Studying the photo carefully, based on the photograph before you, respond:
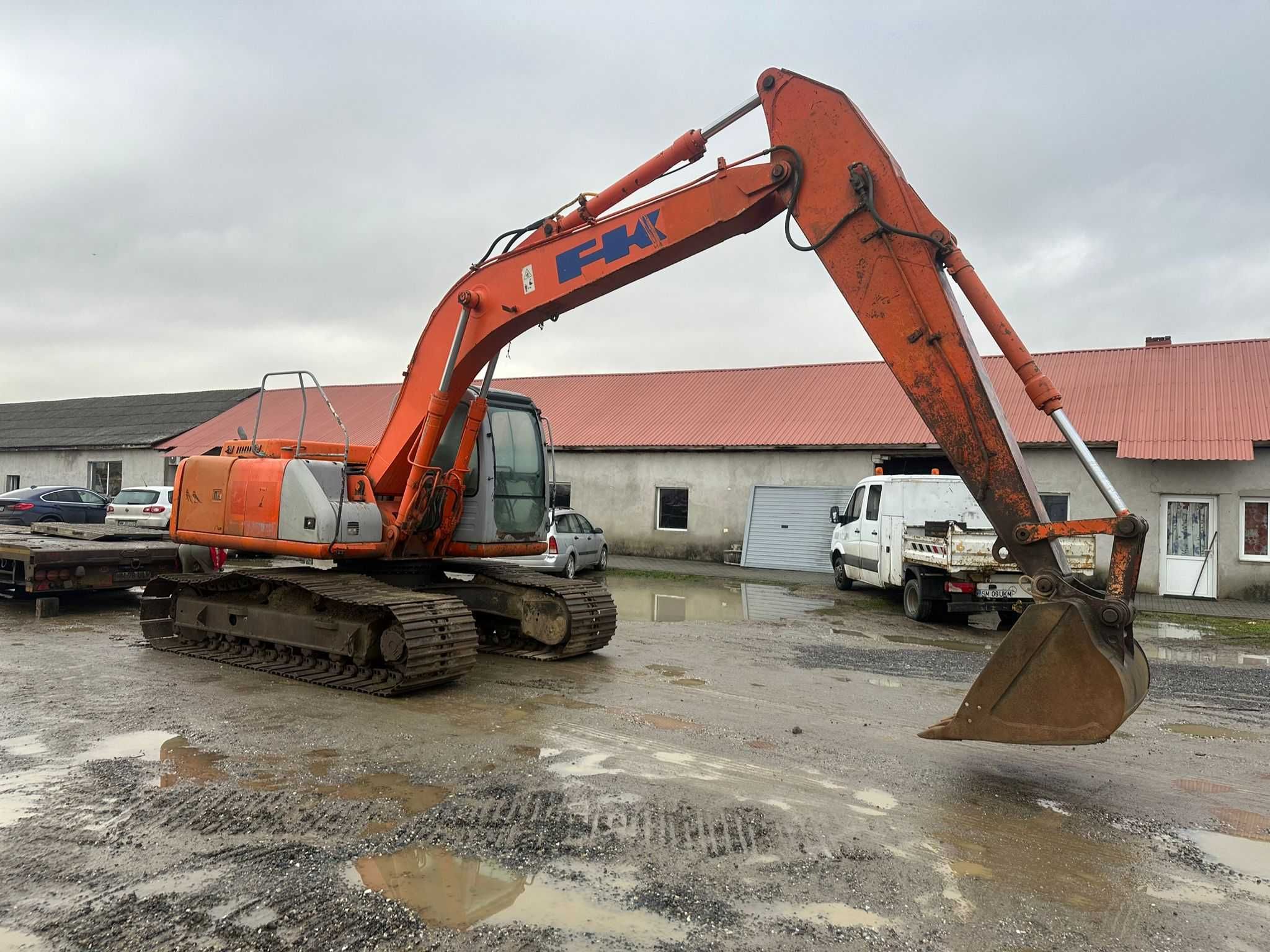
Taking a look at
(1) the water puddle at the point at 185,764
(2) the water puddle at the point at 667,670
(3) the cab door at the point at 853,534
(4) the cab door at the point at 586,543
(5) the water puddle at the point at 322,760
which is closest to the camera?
(1) the water puddle at the point at 185,764

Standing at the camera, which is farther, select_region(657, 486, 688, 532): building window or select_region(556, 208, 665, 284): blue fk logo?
select_region(657, 486, 688, 532): building window

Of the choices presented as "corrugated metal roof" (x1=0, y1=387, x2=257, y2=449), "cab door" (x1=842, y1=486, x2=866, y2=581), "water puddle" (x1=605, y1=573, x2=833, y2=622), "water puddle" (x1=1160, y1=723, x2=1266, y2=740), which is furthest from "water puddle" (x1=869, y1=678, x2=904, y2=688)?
"corrugated metal roof" (x1=0, y1=387, x2=257, y2=449)

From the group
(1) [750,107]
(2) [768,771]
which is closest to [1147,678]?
(2) [768,771]

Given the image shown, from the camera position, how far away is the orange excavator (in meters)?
5.03

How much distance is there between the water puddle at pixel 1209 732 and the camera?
691cm

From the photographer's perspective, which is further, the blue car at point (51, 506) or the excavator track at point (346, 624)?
the blue car at point (51, 506)

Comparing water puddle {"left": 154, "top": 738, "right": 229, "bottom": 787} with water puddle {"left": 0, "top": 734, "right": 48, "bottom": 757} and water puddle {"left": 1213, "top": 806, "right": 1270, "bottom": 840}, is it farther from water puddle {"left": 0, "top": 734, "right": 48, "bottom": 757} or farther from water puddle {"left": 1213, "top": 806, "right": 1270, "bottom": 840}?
water puddle {"left": 1213, "top": 806, "right": 1270, "bottom": 840}

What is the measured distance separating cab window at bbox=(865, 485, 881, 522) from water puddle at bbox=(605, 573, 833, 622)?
1.65m

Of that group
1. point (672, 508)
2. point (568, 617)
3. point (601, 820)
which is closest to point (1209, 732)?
point (601, 820)

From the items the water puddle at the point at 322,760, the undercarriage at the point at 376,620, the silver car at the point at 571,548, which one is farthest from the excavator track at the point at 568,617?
the silver car at the point at 571,548

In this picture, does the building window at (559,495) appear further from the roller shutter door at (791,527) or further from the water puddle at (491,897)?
the roller shutter door at (791,527)

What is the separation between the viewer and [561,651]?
9.02 m

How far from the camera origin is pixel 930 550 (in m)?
13.0

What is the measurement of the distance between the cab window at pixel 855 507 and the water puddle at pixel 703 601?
1.65 m
